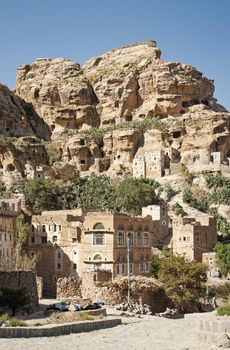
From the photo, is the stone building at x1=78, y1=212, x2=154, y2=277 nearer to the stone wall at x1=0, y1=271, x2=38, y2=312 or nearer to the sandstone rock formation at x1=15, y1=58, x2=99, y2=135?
the stone wall at x1=0, y1=271, x2=38, y2=312

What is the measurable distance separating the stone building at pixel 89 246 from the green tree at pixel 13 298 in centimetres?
1538

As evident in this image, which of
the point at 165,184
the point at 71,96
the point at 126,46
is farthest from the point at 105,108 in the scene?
the point at 165,184

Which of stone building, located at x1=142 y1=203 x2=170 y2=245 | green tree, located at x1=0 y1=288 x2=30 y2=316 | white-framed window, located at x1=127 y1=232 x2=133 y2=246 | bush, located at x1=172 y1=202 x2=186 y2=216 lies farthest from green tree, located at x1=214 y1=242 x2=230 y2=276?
green tree, located at x1=0 y1=288 x2=30 y2=316

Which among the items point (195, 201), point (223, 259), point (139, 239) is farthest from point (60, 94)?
point (139, 239)

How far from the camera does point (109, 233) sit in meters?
55.3

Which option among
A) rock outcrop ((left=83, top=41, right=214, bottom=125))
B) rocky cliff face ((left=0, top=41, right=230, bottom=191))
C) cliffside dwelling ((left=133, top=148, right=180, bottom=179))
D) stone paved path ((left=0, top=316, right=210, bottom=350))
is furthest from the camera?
rock outcrop ((left=83, top=41, right=214, bottom=125))

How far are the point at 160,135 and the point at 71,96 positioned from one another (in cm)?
2667

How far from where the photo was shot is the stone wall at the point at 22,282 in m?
37.7

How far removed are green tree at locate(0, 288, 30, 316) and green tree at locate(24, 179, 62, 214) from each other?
44.5 meters

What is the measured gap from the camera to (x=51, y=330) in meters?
32.3

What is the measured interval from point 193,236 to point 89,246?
66.2 feet

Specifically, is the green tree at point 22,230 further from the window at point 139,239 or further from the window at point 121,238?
the window at point 139,239

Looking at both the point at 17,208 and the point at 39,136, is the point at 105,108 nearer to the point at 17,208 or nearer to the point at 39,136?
the point at 39,136

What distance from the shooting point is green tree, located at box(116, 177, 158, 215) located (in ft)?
277
